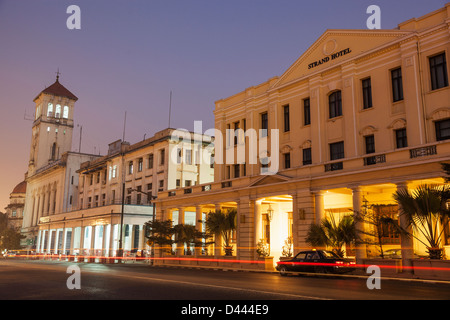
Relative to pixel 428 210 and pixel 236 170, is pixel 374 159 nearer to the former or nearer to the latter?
pixel 428 210

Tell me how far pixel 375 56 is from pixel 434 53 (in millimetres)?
4076

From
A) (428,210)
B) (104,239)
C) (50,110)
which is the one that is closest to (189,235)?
(428,210)

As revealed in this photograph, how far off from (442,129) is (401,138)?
2655 millimetres

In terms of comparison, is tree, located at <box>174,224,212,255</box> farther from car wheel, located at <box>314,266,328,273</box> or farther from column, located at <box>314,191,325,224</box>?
car wheel, located at <box>314,266,328,273</box>

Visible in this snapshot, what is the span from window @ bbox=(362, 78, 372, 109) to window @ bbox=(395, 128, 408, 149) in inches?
119

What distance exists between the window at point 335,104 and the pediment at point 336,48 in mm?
2263

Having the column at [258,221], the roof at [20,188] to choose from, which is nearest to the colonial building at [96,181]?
the column at [258,221]

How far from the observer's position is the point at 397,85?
92.3ft

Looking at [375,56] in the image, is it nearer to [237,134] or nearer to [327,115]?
[327,115]

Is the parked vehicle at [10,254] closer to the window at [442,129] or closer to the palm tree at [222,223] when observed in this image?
the palm tree at [222,223]

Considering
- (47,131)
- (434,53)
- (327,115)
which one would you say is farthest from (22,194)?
(434,53)

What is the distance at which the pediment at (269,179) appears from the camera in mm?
30044
